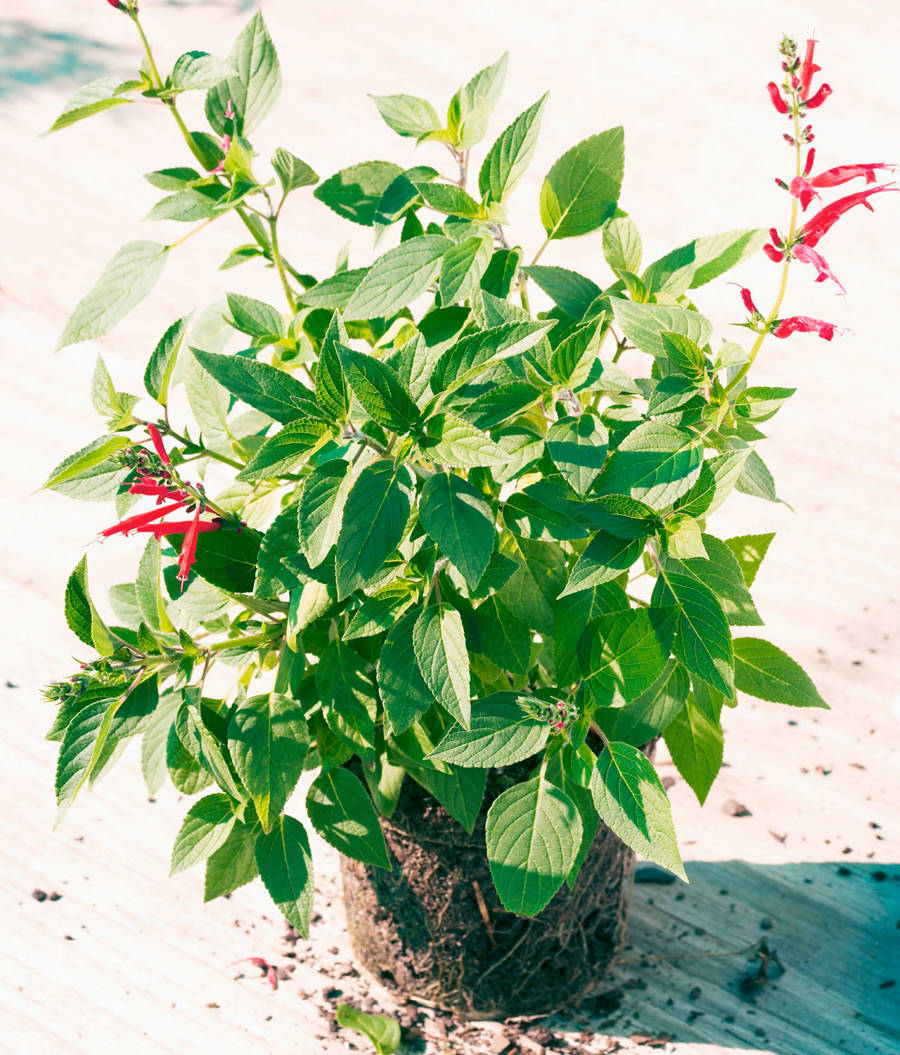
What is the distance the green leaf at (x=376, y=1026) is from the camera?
2.89ft

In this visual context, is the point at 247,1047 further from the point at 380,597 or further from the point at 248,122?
the point at 248,122

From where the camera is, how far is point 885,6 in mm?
2531

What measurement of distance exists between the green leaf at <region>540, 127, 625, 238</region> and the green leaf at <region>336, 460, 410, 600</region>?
0.79 feet

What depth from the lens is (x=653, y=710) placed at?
69cm

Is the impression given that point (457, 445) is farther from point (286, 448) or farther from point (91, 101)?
point (91, 101)

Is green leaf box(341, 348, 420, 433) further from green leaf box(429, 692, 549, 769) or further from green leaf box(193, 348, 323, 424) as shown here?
green leaf box(429, 692, 549, 769)

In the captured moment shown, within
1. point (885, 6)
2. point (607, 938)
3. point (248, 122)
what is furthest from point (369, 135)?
point (607, 938)

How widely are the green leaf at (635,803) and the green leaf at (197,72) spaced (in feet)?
1.39

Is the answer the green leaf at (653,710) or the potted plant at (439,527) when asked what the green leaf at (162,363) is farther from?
the green leaf at (653,710)

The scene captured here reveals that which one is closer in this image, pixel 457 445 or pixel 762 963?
pixel 457 445

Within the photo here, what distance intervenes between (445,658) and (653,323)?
20 cm

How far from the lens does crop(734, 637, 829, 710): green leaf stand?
0.71m

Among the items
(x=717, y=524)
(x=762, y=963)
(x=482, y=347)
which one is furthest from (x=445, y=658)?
(x=717, y=524)

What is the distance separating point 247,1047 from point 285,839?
0.91 feet
